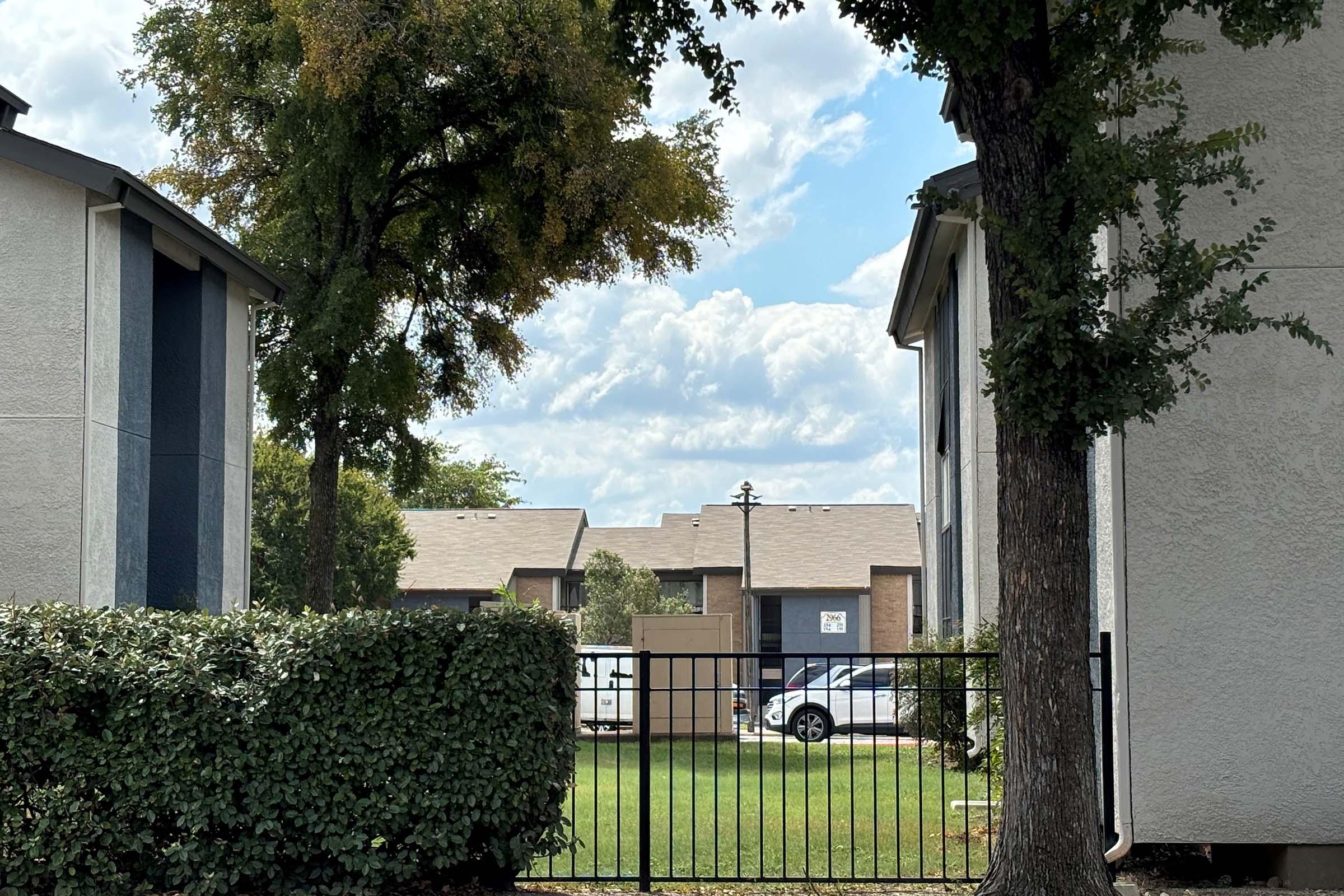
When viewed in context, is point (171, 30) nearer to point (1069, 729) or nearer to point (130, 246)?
point (130, 246)

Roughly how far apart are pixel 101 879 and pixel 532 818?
2.35 meters

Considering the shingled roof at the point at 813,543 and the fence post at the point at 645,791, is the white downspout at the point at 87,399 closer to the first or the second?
the fence post at the point at 645,791

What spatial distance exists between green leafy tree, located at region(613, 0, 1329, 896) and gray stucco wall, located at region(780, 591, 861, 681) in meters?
35.3

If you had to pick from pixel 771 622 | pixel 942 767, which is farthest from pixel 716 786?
pixel 771 622

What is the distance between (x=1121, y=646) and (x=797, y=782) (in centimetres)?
764

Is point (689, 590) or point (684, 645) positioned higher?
point (689, 590)

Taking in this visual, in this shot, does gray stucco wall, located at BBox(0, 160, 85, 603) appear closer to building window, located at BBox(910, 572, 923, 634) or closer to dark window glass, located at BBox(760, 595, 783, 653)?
building window, located at BBox(910, 572, 923, 634)

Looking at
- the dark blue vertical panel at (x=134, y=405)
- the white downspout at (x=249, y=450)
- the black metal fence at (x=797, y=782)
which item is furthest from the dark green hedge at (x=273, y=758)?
the white downspout at (x=249, y=450)

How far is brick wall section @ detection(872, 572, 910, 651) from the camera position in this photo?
141 feet

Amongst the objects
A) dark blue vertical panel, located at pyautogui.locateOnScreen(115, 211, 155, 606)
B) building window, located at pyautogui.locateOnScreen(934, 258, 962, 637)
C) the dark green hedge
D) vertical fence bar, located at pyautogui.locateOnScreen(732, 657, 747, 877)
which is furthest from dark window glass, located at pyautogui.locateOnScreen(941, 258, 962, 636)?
the dark green hedge

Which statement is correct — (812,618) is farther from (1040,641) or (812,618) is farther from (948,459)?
(1040,641)

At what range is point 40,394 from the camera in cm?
1244

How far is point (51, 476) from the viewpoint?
40.7ft

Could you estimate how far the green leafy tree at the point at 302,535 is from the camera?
30734mm
